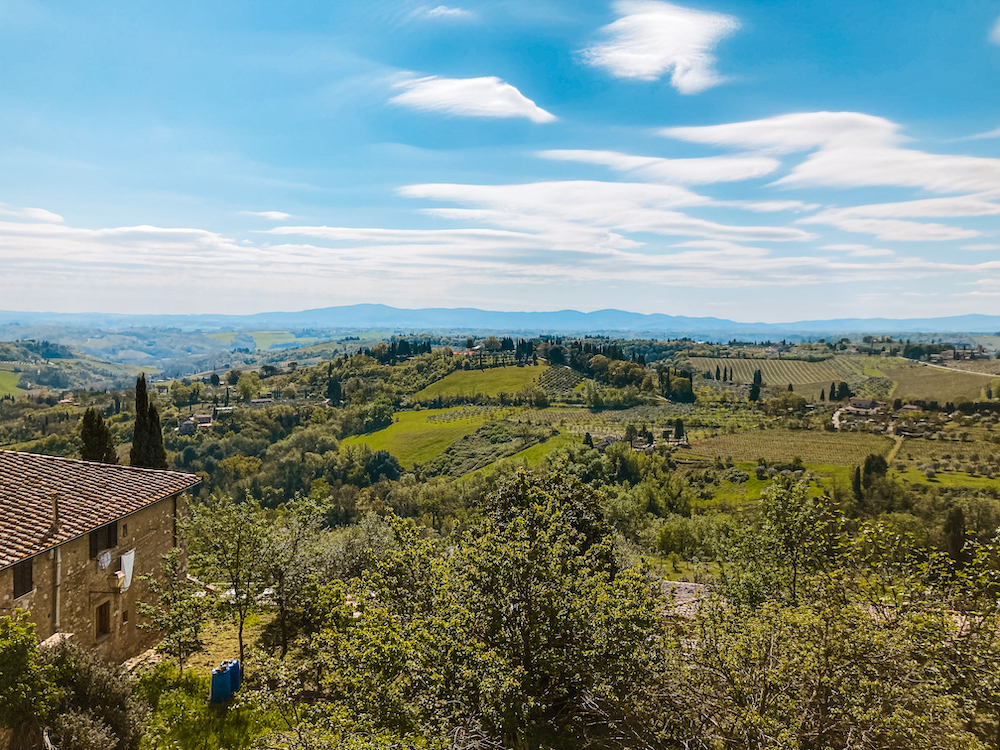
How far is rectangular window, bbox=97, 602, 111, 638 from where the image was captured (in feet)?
65.5

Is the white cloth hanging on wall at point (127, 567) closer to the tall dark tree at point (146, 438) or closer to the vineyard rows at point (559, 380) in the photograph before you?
the tall dark tree at point (146, 438)

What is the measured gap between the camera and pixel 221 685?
18.5m

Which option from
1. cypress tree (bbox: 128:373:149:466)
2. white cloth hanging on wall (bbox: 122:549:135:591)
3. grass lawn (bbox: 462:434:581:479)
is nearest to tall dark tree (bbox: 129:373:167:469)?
cypress tree (bbox: 128:373:149:466)

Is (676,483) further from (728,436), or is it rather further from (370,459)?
(370,459)

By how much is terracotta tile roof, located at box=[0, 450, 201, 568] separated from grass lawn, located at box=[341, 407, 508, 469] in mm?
97152

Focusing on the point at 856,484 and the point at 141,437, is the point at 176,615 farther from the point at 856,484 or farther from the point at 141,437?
the point at 856,484

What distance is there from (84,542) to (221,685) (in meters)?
6.52

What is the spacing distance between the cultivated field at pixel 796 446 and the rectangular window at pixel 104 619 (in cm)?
10107

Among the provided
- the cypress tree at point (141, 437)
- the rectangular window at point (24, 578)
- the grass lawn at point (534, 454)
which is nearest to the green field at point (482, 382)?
the grass lawn at point (534, 454)

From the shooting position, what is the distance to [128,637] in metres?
21.4

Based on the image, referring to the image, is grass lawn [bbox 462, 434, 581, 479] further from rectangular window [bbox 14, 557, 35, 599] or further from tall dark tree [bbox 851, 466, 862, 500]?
rectangular window [bbox 14, 557, 35, 599]

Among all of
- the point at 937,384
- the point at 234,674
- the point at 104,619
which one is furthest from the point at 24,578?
the point at 937,384

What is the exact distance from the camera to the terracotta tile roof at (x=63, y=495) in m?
16.4

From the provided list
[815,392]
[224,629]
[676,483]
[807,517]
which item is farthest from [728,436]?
[224,629]
